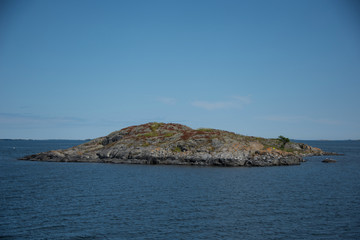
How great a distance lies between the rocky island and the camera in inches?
3573

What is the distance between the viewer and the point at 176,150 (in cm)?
9675

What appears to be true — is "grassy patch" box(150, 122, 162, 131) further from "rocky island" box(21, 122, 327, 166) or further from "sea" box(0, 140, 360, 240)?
"sea" box(0, 140, 360, 240)

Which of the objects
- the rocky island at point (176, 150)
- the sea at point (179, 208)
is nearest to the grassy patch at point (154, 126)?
the rocky island at point (176, 150)

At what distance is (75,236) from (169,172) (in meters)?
46.2

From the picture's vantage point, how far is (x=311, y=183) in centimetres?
5897

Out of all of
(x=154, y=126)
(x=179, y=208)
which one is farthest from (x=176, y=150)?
(x=179, y=208)

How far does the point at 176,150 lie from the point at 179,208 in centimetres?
5723

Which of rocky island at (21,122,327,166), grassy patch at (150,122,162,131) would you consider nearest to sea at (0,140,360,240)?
rocky island at (21,122,327,166)

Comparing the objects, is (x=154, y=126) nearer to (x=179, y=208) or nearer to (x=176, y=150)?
(x=176, y=150)

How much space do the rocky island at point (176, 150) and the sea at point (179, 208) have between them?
85.3 feet

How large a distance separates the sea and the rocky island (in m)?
26.0

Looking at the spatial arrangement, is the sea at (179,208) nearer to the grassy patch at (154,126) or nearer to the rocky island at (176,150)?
the rocky island at (176,150)

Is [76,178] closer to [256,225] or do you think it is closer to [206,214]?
[206,214]

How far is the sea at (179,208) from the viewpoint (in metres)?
30.5
